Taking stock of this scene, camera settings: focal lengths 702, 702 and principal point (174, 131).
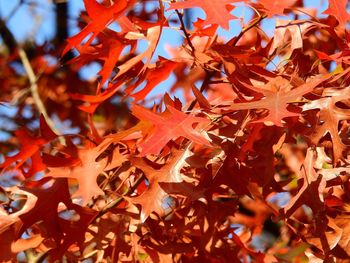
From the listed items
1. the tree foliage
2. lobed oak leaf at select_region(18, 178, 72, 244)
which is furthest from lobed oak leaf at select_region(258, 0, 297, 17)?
lobed oak leaf at select_region(18, 178, 72, 244)

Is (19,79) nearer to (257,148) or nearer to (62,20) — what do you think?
(62,20)

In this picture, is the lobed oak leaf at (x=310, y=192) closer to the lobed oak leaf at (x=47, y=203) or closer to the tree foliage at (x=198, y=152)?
the tree foliage at (x=198, y=152)

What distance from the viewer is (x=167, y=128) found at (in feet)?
3.09

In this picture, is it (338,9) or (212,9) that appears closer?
(212,9)

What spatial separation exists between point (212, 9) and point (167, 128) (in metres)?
0.18

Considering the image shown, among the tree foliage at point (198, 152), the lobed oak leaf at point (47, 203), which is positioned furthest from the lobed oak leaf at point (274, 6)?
the lobed oak leaf at point (47, 203)

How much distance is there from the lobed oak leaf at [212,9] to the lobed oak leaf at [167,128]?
Answer: 13 cm

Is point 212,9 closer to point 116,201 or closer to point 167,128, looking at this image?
point 167,128

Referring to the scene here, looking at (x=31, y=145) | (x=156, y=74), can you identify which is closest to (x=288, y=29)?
(x=156, y=74)

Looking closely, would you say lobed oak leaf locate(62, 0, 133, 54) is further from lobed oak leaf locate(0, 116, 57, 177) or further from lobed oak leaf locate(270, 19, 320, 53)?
lobed oak leaf locate(270, 19, 320, 53)

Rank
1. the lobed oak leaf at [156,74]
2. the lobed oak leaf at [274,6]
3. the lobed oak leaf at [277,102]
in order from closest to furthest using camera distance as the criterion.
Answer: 1. the lobed oak leaf at [277,102]
2. the lobed oak leaf at [274,6]
3. the lobed oak leaf at [156,74]

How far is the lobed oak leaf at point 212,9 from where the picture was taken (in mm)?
954

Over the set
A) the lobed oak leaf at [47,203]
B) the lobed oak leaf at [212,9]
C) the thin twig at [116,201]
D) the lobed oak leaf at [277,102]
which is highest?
the lobed oak leaf at [212,9]

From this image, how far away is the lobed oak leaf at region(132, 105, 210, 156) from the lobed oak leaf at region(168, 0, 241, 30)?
0.13 m
